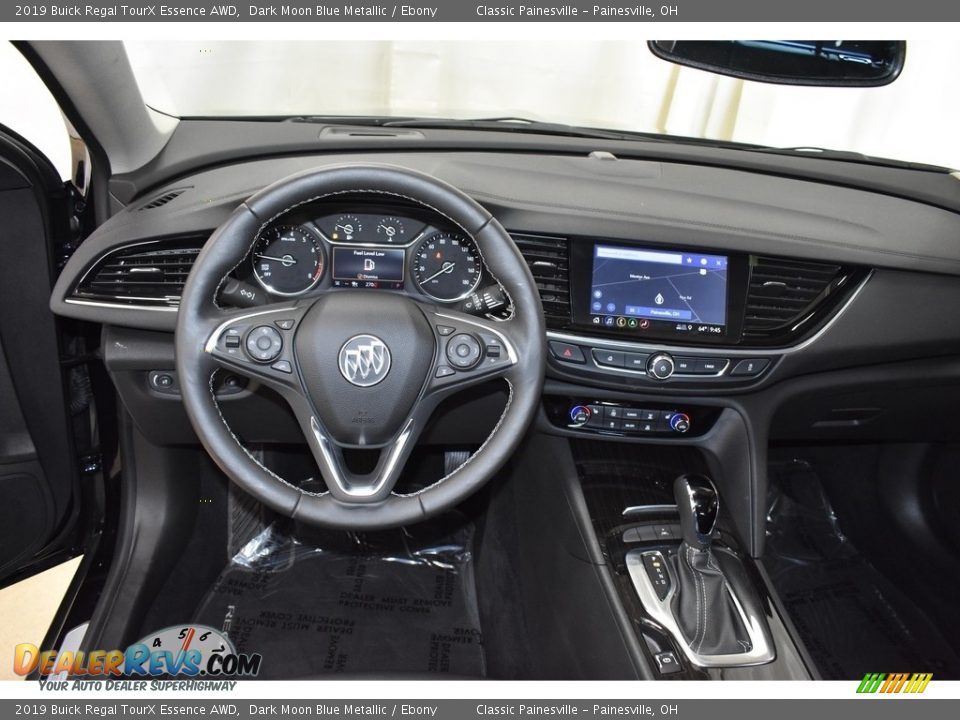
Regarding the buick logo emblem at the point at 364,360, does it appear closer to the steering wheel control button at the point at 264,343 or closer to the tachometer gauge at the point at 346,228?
the steering wheel control button at the point at 264,343

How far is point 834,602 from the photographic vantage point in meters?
2.01

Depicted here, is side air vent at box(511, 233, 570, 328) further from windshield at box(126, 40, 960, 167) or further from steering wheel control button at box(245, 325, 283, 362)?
windshield at box(126, 40, 960, 167)

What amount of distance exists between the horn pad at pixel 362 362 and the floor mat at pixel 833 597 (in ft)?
4.35

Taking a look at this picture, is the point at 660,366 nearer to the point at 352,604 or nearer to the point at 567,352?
the point at 567,352

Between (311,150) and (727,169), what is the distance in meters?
0.89

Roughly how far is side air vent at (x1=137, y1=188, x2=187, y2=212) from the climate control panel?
0.85 metres

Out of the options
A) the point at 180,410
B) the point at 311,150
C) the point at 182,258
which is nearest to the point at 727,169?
the point at 311,150

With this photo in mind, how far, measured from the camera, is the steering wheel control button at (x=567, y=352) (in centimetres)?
146

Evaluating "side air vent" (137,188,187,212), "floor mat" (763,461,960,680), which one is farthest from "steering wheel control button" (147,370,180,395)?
"floor mat" (763,461,960,680)

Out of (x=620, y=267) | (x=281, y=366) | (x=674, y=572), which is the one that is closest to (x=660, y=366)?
(x=620, y=267)

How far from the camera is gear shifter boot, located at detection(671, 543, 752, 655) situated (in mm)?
1288

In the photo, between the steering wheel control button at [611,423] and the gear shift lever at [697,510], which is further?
the steering wheel control button at [611,423]

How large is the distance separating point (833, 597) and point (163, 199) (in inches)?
77.2

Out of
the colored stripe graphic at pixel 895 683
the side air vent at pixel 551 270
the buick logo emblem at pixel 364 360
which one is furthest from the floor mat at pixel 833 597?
the buick logo emblem at pixel 364 360
